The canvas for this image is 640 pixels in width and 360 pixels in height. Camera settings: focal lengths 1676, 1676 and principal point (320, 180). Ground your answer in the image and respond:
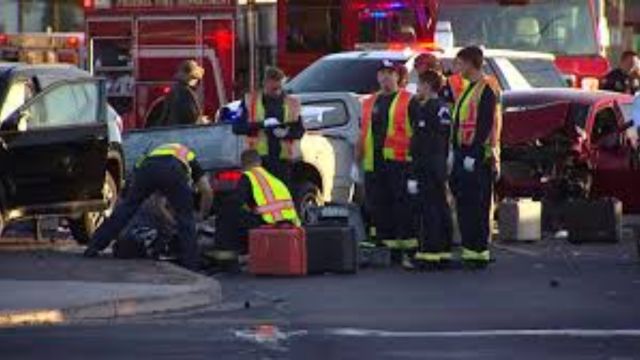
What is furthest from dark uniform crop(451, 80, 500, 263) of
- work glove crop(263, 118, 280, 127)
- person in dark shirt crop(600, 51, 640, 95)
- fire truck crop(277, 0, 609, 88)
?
person in dark shirt crop(600, 51, 640, 95)

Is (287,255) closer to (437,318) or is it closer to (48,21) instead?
(437,318)

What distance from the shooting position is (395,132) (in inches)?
653

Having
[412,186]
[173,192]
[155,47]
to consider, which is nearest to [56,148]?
[173,192]

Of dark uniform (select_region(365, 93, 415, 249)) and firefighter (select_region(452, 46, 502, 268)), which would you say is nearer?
firefighter (select_region(452, 46, 502, 268))

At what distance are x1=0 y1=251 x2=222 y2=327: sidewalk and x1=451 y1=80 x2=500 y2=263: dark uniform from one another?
8.99 feet

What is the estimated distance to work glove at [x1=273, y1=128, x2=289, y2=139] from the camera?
16.8m

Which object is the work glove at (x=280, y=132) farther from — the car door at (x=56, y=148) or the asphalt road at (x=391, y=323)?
the car door at (x=56, y=148)

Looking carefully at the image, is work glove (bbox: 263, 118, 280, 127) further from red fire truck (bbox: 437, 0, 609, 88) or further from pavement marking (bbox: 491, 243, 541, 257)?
red fire truck (bbox: 437, 0, 609, 88)

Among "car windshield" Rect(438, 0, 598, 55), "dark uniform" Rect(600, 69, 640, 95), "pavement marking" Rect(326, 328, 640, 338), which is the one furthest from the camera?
"car windshield" Rect(438, 0, 598, 55)

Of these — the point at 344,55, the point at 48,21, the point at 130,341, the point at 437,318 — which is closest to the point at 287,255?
the point at 437,318

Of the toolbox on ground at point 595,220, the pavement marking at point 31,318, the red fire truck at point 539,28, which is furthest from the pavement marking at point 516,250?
the red fire truck at point 539,28

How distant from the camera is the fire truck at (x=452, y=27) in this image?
26406 mm

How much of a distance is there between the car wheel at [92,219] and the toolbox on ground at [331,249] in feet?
10.8

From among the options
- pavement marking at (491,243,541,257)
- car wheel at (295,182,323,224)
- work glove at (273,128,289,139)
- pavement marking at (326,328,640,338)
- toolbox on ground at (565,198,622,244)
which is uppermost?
work glove at (273,128,289,139)
